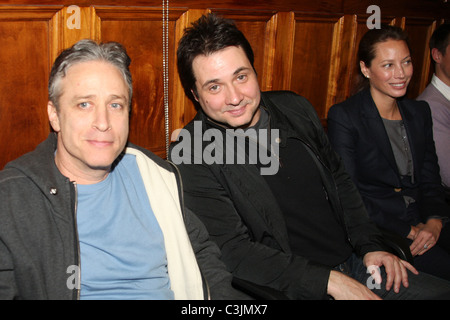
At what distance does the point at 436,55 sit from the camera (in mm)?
3439

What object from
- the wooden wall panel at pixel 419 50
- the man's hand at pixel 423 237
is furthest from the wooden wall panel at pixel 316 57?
the man's hand at pixel 423 237

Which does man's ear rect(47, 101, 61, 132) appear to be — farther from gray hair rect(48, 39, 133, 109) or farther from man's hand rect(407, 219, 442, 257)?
man's hand rect(407, 219, 442, 257)

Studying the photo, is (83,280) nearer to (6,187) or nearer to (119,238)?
(119,238)

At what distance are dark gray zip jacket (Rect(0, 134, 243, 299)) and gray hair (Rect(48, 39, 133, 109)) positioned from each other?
0.21 meters

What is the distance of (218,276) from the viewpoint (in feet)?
5.95

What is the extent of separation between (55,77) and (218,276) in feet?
3.23

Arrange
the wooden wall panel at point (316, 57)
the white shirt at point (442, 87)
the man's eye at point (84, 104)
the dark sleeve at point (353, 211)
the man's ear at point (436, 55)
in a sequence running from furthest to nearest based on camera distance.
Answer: the man's ear at point (436, 55)
the white shirt at point (442, 87)
the wooden wall panel at point (316, 57)
the dark sleeve at point (353, 211)
the man's eye at point (84, 104)

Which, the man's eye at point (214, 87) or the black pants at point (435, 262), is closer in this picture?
the man's eye at point (214, 87)

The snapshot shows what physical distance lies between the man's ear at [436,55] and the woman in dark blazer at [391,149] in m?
0.83

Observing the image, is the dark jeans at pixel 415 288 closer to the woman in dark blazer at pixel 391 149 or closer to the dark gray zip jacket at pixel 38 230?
the woman in dark blazer at pixel 391 149

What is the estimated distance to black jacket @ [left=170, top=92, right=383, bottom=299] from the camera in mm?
1852

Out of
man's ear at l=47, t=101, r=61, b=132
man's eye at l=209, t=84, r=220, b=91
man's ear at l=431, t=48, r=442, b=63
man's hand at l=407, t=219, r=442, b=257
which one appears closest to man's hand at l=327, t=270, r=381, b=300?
man's hand at l=407, t=219, r=442, b=257

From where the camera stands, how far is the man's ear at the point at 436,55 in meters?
3.40

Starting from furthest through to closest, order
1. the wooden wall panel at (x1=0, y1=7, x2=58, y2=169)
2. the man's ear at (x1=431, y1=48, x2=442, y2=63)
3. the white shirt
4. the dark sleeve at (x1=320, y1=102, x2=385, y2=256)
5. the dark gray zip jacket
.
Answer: the man's ear at (x1=431, y1=48, x2=442, y2=63) < the white shirt < the dark sleeve at (x1=320, y1=102, x2=385, y2=256) < the wooden wall panel at (x1=0, y1=7, x2=58, y2=169) < the dark gray zip jacket
